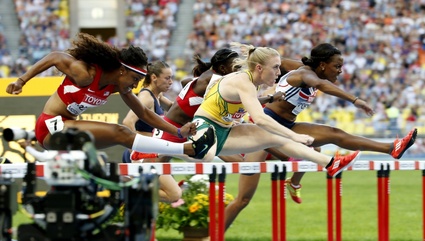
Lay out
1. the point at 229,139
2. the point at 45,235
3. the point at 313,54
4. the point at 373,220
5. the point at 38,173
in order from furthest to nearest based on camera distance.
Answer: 1. the point at 373,220
2. the point at 313,54
3. the point at 229,139
4. the point at 38,173
5. the point at 45,235

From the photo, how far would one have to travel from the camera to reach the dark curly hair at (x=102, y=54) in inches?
327

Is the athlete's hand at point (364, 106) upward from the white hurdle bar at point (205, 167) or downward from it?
upward

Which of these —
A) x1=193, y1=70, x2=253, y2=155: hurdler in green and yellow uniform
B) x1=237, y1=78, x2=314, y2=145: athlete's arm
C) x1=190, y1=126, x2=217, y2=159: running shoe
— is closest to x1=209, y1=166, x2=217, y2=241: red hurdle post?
x1=190, y1=126, x2=217, y2=159: running shoe

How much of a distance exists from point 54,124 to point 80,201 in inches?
91.5

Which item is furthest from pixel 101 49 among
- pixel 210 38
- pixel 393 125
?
pixel 210 38

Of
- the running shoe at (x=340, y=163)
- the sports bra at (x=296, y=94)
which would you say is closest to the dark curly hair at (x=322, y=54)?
the sports bra at (x=296, y=94)

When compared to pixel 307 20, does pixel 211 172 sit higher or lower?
lower

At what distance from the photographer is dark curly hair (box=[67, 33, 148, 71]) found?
8.30m

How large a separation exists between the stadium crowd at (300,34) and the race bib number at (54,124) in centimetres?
1685

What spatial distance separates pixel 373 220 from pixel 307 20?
14.1m

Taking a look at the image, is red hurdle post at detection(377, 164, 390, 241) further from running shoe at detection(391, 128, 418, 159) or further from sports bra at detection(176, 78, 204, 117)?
sports bra at detection(176, 78, 204, 117)

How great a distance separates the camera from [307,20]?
27469 mm

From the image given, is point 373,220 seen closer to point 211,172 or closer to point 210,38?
point 211,172

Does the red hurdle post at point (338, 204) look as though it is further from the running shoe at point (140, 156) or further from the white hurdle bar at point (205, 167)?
the running shoe at point (140, 156)
